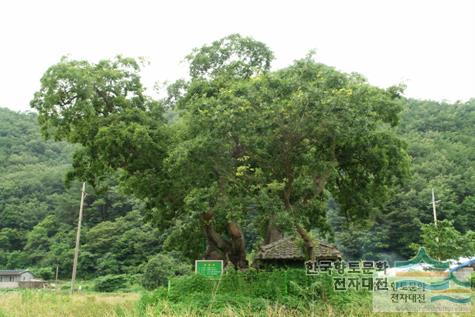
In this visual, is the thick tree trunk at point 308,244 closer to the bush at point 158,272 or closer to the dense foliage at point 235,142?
the dense foliage at point 235,142

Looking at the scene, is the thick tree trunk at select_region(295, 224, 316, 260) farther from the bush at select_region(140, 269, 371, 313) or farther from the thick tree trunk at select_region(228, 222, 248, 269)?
the thick tree trunk at select_region(228, 222, 248, 269)

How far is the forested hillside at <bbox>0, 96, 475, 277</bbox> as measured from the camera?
145ft

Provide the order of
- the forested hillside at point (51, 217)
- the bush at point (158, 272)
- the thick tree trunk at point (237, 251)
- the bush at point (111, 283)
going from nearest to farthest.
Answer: the thick tree trunk at point (237, 251) → the bush at point (158, 272) → the bush at point (111, 283) → the forested hillside at point (51, 217)

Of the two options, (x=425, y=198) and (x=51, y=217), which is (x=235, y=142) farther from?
(x=51, y=217)

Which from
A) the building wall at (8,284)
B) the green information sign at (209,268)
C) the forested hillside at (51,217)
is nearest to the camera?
the green information sign at (209,268)

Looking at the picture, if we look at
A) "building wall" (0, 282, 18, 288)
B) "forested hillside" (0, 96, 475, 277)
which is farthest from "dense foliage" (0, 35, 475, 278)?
"building wall" (0, 282, 18, 288)

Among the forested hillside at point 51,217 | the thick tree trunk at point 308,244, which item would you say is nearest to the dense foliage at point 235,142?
the thick tree trunk at point 308,244

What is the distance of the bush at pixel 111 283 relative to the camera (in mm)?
40625

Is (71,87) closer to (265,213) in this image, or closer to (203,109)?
(203,109)

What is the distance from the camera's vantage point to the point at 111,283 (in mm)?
41531

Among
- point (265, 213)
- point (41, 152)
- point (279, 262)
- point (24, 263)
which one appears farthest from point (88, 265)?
point (265, 213)

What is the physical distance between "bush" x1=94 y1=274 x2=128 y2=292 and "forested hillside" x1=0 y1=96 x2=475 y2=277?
356 cm

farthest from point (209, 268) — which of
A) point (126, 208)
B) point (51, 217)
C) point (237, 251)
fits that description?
point (51, 217)

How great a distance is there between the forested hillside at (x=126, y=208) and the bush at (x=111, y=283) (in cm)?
356
